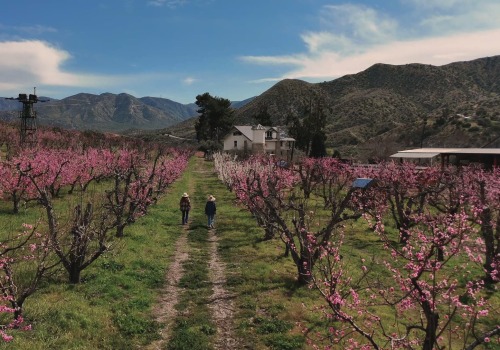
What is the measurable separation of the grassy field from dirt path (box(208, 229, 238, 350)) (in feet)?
0.53

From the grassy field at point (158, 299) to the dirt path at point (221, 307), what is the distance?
0.16 metres

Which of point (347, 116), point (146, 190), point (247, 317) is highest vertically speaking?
point (347, 116)

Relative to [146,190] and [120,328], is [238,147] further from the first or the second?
[120,328]

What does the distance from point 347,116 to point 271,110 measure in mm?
38020

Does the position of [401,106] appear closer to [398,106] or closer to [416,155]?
[398,106]

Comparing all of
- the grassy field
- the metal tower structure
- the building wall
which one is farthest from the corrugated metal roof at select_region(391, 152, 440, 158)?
the metal tower structure

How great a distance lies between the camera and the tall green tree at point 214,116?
90.9 m

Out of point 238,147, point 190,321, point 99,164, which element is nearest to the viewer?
point 190,321

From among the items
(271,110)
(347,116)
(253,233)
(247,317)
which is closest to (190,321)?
(247,317)

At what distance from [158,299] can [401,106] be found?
147538 millimetres

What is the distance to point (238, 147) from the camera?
88.9 meters

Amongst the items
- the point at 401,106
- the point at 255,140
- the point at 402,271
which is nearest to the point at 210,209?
the point at 402,271

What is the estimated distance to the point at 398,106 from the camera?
145625 millimetres

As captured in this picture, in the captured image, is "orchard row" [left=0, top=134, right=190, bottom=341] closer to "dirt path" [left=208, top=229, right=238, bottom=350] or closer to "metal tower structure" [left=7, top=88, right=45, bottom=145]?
"dirt path" [left=208, top=229, right=238, bottom=350]
